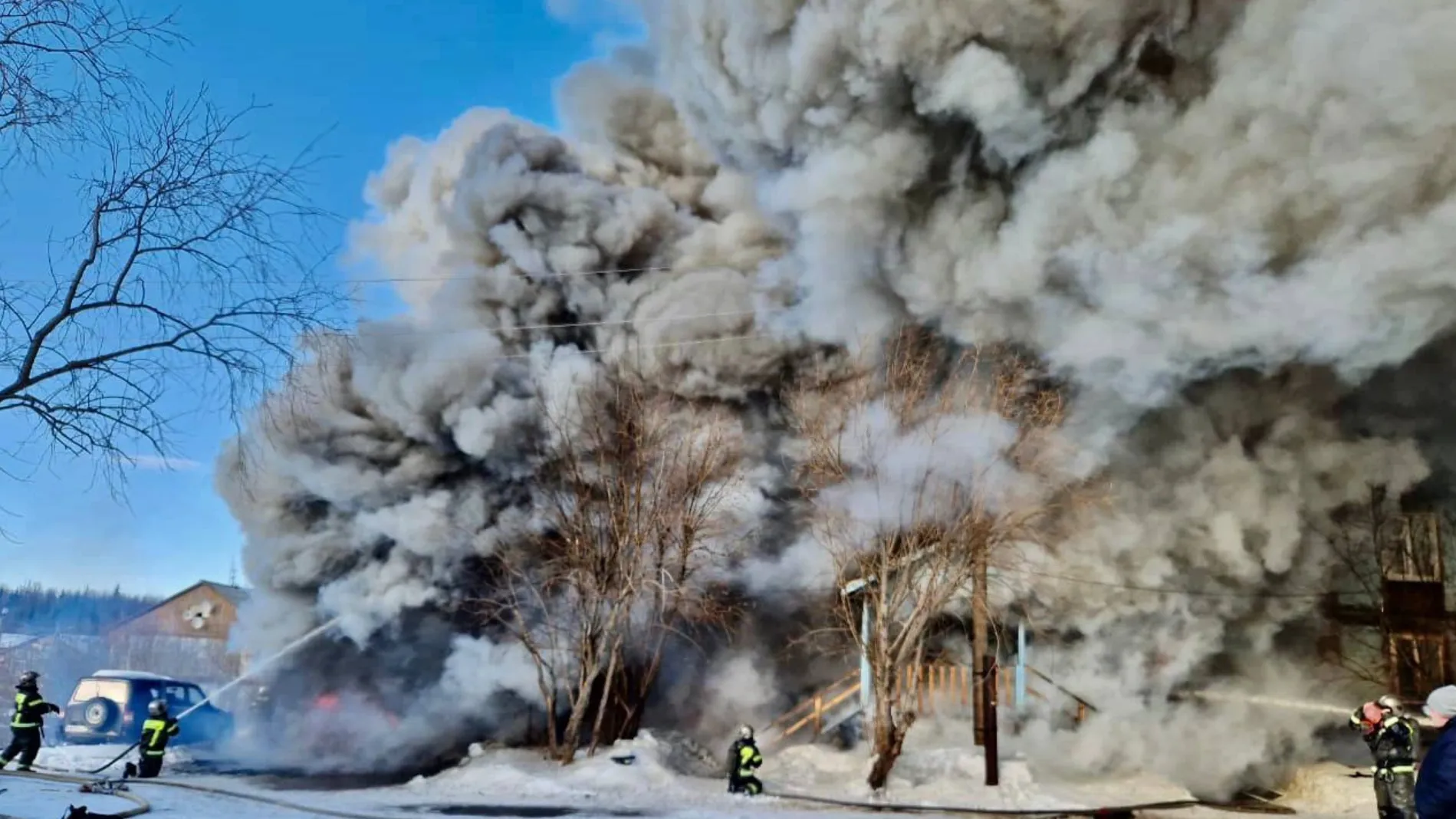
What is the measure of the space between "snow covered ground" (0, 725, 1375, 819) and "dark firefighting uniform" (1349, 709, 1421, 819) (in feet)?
12.5

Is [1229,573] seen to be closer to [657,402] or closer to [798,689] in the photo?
[798,689]

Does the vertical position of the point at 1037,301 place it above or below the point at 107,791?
above

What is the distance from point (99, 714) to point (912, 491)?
12.9 meters

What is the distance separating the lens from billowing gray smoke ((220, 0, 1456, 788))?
1324 cm

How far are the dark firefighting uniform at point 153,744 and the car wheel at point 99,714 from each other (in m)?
5.28

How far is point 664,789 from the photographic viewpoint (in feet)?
40.8

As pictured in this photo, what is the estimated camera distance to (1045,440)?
13.8m

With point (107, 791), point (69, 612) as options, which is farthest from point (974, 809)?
point (69, 612)

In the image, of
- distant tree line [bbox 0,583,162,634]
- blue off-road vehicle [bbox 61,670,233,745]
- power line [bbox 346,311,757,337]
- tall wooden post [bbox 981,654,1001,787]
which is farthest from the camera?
distant tree line [bbox 0,583,162,634]

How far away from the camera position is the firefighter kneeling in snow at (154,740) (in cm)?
1120

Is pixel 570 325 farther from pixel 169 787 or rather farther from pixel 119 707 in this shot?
pixel 169 787

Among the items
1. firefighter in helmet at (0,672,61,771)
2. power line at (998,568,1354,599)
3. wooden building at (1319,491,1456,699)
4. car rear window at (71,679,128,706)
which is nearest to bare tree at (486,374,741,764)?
power line at (998,568,1354,599)

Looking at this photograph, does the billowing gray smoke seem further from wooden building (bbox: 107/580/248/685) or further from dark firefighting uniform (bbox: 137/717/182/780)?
wooden building (bbox: 107/580/248/685)

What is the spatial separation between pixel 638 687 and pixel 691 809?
5.97 m
